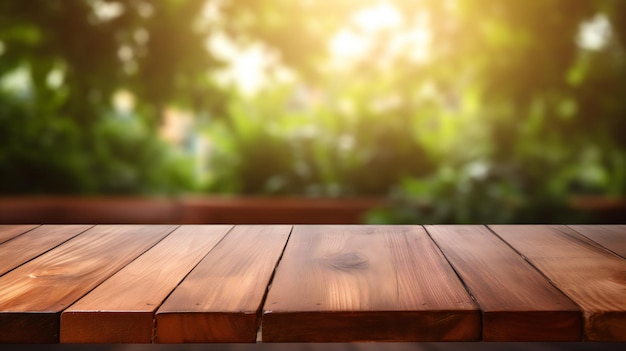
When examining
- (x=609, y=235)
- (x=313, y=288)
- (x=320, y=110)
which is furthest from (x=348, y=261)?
(x=320, y=110)

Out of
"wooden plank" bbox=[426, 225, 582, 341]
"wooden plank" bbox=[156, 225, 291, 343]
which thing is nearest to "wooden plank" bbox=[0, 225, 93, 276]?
"wooden plank" bbox=[156, 225, 291, 343]

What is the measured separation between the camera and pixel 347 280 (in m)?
0.90

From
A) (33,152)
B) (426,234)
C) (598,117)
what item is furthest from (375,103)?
(426,234)

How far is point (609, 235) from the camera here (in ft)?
4.01

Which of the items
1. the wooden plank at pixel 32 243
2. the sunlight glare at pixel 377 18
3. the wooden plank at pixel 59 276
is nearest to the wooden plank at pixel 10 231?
the wooden plank at pixel 32 243

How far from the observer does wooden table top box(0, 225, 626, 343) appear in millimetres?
776

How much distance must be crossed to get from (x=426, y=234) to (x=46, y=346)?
3.08 feet

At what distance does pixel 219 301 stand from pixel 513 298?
0.39 metres

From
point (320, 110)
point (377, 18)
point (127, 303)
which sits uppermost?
point (377, 18)

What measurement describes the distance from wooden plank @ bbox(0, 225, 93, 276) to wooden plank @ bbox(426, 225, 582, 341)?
2.33 ft

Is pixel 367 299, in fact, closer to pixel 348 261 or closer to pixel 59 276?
pixel 348 261

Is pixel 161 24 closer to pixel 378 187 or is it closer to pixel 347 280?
pixel 378 187

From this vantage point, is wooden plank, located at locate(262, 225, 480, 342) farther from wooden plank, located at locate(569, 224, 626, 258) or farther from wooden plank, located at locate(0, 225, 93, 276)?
wooden plank, located at locate(0, 225, 93, 276)

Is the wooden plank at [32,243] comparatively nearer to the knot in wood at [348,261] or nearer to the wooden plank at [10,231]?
the wooden plank at [10,231]
